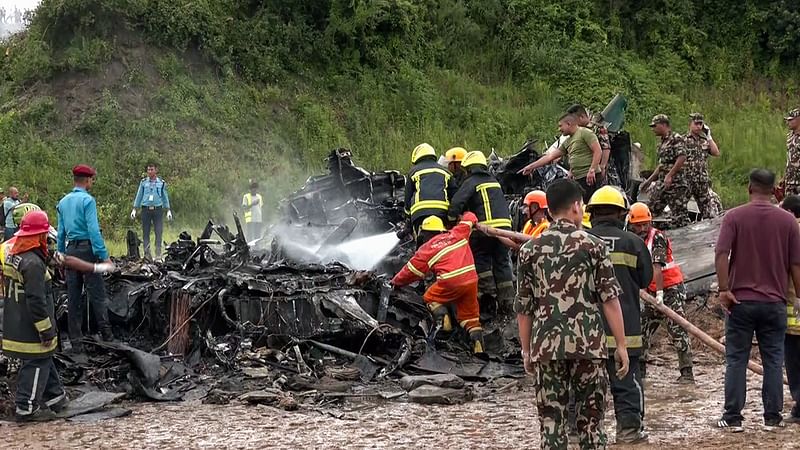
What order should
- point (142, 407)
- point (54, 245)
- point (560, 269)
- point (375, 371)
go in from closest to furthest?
point (560, 269)
point (142, 407)
point (375, 371)
point (54, 245)

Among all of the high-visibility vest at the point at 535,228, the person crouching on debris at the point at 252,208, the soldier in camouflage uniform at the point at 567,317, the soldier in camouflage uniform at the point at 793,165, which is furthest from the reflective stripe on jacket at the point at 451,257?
the person crouching on debris at the point at 252,208

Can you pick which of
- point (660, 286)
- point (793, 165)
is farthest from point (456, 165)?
point (793, 165)

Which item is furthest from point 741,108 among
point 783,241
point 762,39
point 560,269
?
point 560,269

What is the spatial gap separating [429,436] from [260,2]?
74.5ft

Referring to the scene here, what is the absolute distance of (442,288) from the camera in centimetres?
877

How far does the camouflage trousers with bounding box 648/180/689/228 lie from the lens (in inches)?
442

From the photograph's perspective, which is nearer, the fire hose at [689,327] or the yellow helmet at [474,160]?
the fire hose at [689,327]

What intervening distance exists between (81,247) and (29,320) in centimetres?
199

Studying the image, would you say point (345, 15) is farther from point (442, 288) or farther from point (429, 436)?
point (429, 436)

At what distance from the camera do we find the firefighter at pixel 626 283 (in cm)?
568

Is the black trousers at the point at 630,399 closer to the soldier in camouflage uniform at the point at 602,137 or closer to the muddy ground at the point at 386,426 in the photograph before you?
the muddy ground at the point at 386,426

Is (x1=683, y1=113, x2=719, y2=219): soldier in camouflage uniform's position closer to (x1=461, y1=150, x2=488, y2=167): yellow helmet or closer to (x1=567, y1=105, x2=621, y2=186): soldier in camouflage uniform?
(x1=567, y1=105, x2=621, y2=186): soldier in camouflage uniform

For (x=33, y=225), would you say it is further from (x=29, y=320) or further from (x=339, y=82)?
(x=339, y=82)

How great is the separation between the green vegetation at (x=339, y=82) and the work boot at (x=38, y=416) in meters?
13.6
